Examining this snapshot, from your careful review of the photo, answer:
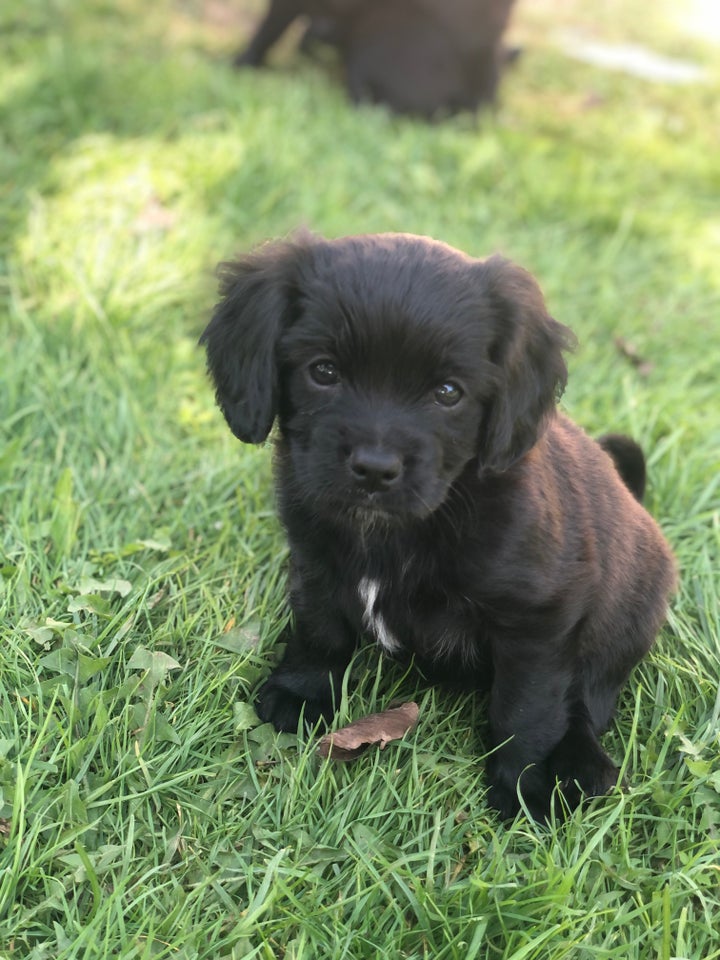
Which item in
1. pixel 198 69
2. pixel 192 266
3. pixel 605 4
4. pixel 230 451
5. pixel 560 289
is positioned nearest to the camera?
pixel 230 451

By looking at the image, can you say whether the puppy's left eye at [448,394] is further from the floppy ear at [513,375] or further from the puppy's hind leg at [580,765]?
the puppy's hind leg at [580,765]

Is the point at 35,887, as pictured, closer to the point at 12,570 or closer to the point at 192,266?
the point at 12,570

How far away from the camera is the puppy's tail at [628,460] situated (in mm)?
2889

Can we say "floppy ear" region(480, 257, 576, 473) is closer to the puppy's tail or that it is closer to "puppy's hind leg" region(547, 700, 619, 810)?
"puppy's hind leg" region(547, 700, 619, 810)

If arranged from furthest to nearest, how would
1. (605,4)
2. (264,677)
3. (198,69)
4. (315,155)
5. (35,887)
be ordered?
(605,4) → (198,69) → (315,155) → (264,677) → (35,887)

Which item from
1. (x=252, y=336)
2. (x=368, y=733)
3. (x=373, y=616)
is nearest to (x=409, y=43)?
(x=252, y=336)

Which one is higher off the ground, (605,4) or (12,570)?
(605,4)

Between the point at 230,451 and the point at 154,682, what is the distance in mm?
1118

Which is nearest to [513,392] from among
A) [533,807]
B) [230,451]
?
[533,807]

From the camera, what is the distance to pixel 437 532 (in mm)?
2129

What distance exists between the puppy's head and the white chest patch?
0.78ft

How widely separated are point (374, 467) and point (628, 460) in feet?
4.22

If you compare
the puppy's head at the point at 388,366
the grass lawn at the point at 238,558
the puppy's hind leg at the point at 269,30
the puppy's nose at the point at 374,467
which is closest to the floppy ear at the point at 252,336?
the puppy's head at the point at 388,366

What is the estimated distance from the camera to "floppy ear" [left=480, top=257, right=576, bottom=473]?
6.72 ft
